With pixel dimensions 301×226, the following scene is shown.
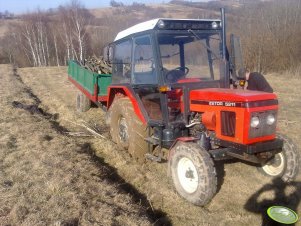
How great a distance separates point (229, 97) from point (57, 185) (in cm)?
242

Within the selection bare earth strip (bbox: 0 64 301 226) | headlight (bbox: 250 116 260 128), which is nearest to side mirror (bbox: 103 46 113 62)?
bare earth strip (bbox: 0 64 301 226)

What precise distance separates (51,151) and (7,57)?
3680 centimetres

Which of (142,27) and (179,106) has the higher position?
(142,27)

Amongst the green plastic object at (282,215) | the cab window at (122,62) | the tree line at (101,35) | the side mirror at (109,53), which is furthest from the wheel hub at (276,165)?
the tree line at (101,35)

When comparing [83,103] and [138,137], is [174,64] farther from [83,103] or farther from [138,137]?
[83,103]

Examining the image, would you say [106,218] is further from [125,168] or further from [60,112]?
[60,112]

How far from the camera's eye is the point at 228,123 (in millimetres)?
4496

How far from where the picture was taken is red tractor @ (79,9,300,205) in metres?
4.36

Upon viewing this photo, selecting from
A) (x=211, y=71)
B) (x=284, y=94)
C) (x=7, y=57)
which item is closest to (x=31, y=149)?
(x=211, y=71)

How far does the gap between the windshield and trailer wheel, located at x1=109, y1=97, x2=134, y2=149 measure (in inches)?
42.0

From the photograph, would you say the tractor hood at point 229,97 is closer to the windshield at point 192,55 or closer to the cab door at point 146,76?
the windshield at point 192,55

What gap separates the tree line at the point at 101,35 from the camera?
66.7ft

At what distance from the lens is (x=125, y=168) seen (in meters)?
5.59

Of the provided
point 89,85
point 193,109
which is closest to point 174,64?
point 193,109
